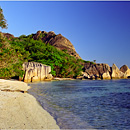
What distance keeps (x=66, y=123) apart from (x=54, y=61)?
58.1m

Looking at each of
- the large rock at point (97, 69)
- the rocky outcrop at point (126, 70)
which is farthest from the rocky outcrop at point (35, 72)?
the rocky outcrop at point (126, 70)

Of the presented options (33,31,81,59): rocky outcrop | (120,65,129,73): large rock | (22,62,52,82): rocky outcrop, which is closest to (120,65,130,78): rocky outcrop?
(120,65,129,73): large rock

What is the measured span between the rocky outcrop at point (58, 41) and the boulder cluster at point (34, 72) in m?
83.7

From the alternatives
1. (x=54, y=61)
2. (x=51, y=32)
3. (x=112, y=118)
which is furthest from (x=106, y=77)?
(x=51, y=32)

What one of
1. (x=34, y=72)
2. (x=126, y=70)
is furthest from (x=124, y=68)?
(x=34, y=72)

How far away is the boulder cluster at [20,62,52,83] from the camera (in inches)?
1697

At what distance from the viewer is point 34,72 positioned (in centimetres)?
4475

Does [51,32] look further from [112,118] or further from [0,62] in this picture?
[112,118]

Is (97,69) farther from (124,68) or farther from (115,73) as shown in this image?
(124,68)

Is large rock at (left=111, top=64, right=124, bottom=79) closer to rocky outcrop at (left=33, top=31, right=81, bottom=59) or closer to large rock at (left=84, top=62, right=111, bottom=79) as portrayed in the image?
large rock at (left=84, top=62, right=111, bottom=79)

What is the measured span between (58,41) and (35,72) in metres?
98.4

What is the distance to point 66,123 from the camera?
7180 mm

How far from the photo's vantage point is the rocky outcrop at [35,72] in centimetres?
4312

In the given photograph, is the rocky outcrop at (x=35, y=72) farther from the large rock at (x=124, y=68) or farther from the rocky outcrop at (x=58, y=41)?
the rocky outcrop at (x=58, y=41)
